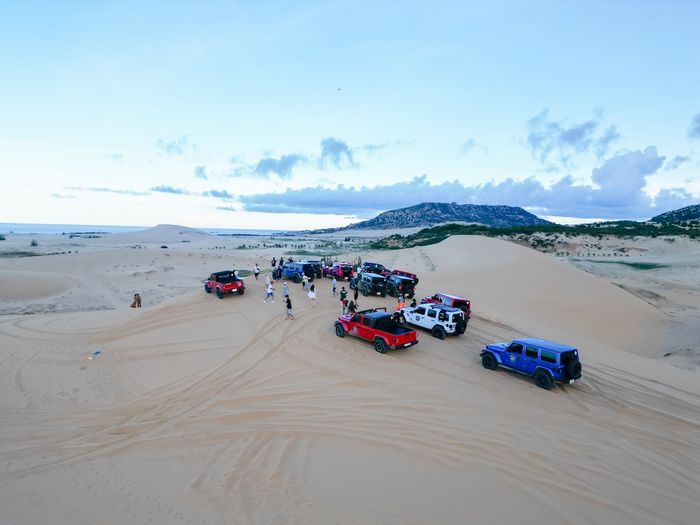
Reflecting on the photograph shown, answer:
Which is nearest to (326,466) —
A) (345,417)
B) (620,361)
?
(345,417)

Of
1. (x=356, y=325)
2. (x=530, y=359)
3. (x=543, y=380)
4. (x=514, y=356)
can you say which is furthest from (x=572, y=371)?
(x=356, y=325)

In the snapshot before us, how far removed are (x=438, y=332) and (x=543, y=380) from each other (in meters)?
5.30

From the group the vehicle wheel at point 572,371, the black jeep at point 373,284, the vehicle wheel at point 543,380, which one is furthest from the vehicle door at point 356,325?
the black jeep at point 373,284

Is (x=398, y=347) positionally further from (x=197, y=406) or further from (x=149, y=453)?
(x=149, y=453)

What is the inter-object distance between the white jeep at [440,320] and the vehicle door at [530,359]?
4329 millimetres

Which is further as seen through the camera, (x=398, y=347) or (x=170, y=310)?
(x=170, y=310)

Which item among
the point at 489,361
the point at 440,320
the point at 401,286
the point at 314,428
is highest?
the point at 401,286

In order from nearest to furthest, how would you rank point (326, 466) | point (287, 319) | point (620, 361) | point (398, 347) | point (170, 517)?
point (170, 517) → point (326, 466) → point (398, 347) → point (620, 361) → point (287, 319)

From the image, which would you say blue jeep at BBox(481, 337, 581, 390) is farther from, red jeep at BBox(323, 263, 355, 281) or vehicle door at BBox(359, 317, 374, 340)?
red jeep at BBox(323, 263, 355, 281)

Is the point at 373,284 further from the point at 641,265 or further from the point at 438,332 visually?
the point at 641,265

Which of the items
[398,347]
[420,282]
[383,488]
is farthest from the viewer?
[420,282]

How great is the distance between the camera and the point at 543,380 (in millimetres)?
12289

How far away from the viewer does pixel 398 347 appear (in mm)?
14570

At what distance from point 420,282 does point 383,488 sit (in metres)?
25.2
